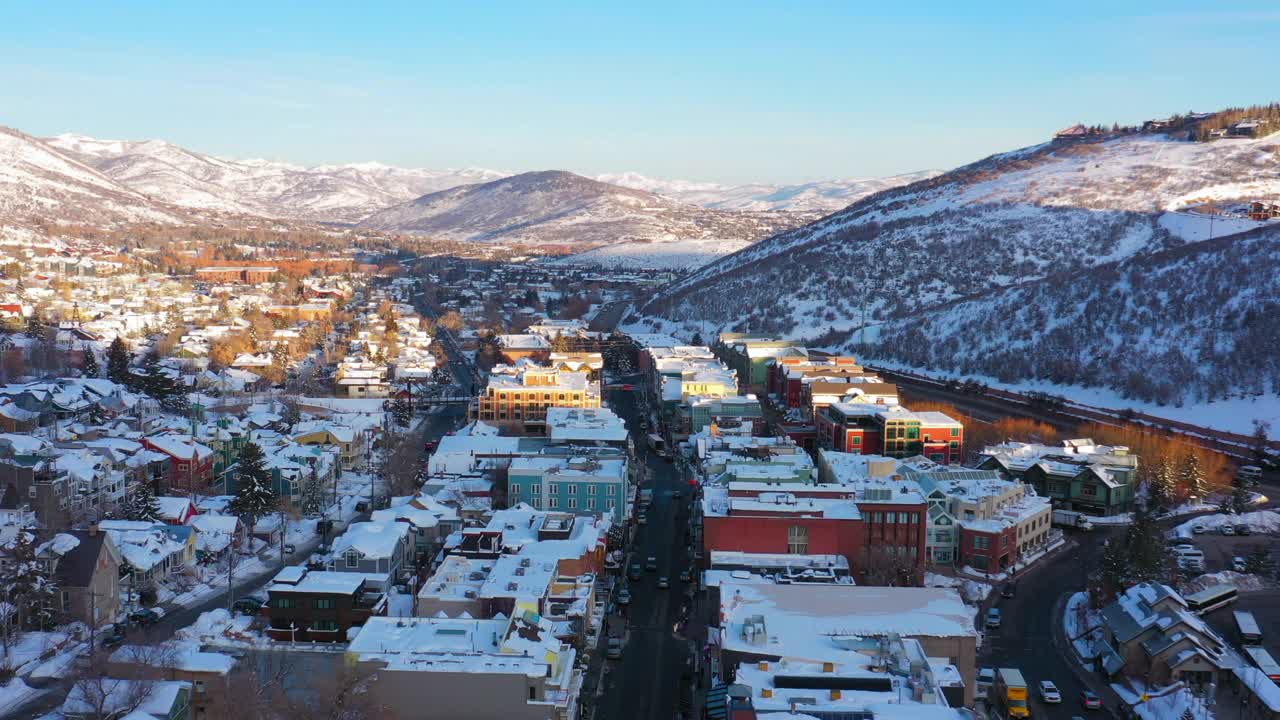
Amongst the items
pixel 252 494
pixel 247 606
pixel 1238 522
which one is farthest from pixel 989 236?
pixel 247 606

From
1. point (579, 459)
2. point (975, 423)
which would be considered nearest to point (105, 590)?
point (579, 459)

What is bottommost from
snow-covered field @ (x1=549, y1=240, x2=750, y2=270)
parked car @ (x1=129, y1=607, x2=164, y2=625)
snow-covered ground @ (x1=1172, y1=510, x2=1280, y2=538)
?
snow-covered ground @ (x1=1172, y1=510, x2=1280, y2=538)

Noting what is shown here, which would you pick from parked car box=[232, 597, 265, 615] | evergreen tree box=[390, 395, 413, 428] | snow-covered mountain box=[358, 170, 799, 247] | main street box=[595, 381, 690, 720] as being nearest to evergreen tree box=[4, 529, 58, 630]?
parked car box=[232, 597, 265, 615]

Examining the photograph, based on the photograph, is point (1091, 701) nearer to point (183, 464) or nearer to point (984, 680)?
point (984, 680)

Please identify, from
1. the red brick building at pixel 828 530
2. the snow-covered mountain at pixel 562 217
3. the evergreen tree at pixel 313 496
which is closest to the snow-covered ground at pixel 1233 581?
the red brick building at pixel 828 530

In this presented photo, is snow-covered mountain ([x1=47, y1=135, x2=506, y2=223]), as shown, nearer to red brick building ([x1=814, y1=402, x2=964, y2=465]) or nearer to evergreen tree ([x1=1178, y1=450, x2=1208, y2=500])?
red brick building ([x1=814, y1=402, x2=964, y2=465])

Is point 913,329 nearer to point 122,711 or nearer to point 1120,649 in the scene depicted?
point 1120,649

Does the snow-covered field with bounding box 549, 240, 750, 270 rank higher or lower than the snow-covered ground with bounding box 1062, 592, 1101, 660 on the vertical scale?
higher

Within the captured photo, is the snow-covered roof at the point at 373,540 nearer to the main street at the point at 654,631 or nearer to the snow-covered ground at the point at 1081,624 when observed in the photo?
the main street at the point at 654,631
